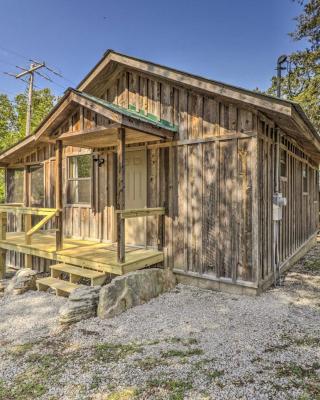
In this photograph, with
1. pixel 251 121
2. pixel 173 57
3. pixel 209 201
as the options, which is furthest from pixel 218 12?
pixel 209 201

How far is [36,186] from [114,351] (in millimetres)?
7015

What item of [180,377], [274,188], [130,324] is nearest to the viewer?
[180,377]

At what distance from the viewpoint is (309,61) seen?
12.4 metres

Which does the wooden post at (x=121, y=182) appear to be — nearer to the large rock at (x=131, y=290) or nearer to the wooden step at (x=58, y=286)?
the large rock at (x=131, y=290)

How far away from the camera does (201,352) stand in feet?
10.4

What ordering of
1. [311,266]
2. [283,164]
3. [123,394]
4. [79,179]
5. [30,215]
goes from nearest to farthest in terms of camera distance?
[123,394], [283,164], [30,215], [311,266], [79,179]

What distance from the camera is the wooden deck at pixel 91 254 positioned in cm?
507

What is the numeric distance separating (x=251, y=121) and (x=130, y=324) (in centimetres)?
386

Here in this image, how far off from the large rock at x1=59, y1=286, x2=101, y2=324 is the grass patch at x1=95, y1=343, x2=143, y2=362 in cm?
83

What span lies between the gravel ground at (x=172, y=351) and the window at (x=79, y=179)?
3207mm

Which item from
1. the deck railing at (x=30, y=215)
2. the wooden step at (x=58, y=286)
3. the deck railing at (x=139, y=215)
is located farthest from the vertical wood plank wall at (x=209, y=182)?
the wooden step at (x=58, y=286)

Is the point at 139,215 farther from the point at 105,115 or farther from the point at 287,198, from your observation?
the point at 287,198

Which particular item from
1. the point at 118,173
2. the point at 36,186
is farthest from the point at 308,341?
the point at 36,186

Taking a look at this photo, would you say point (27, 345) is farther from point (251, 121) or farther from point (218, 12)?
point (218, 12)
